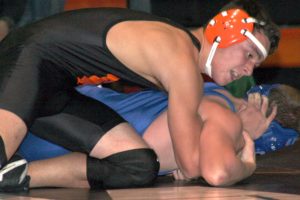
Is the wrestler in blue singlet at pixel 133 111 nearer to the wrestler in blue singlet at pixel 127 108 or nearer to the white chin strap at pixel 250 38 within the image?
the wrestler in blue singlet at pixel 127 108

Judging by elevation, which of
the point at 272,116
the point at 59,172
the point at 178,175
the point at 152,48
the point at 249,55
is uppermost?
the point at 152,48

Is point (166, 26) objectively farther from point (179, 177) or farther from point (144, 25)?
point (179, 177)

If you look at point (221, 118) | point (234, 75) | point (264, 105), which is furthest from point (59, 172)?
point (264, 105)

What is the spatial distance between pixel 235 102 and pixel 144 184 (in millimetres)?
503

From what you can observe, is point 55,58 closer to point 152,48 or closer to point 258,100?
point 152,48

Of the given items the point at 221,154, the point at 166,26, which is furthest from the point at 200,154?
the point at 166,26

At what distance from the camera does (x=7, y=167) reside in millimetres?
3078

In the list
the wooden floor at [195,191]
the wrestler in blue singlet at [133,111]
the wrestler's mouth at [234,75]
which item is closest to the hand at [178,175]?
the wooden floor at [195,191]

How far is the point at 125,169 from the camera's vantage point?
3139mm

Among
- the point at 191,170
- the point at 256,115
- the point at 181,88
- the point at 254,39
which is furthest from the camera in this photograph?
the point at 256,115

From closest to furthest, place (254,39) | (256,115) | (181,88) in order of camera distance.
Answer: (181,88) → (254,39) → (256,115)

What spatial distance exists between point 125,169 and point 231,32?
65cm

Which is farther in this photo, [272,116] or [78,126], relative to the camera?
[272,116]

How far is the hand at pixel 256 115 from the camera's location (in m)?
3.38
